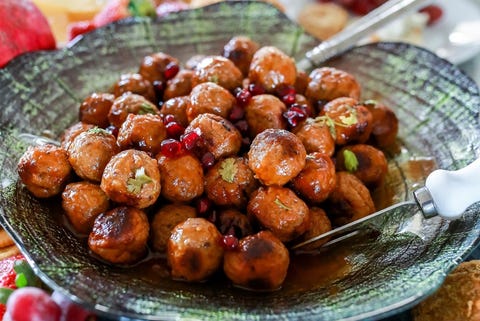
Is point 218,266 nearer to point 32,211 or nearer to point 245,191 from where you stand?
point 245,191

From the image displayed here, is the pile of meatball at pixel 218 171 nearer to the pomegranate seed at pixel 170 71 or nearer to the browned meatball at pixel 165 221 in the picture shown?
the browned meatball at pixel 165 221

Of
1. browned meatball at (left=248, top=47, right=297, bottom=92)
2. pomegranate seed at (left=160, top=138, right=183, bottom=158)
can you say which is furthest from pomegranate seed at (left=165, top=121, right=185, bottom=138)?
browned meatball at (left=248, top=47, right=297, bottom=92)

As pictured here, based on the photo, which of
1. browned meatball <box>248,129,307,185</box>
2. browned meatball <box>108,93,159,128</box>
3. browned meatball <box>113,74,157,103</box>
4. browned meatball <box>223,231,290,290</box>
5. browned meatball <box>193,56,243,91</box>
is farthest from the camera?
browned meatball <box>113,74,157,103</box>

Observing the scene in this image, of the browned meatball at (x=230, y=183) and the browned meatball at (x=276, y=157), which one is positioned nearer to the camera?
the browned meatball at (x=276, y=157)

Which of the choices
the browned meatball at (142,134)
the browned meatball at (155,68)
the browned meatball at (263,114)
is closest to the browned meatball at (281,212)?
the browned meatball at (263,114)

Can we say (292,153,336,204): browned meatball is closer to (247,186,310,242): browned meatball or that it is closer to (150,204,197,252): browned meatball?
(247,186,310,242): browned meatball

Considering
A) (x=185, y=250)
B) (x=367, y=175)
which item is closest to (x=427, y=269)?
→ (x=367, y=175)
